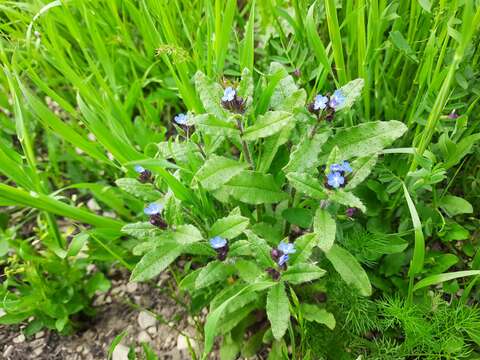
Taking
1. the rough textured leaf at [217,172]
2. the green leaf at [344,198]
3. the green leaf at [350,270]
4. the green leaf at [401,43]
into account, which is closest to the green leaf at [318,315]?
the green leaf at [350,270]

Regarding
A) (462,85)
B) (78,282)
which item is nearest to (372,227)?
(462,85)

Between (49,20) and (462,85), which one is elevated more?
(49,20)

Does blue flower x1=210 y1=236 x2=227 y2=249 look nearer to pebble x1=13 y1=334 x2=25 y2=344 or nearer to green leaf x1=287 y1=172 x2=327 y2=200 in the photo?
green leaf x1=287 y1=172 x2=327 y2=200

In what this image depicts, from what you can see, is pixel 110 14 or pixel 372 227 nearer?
pixel 372 227

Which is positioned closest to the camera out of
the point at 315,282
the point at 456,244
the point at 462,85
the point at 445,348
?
the point at 445,348

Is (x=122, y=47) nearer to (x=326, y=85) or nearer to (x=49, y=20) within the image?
(x=49, y=20)

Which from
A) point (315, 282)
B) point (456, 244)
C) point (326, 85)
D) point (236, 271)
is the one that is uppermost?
point (326, 85)
